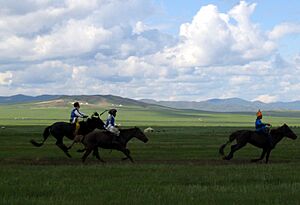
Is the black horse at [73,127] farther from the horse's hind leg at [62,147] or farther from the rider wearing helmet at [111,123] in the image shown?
the rider wearing helmet at [111,123]

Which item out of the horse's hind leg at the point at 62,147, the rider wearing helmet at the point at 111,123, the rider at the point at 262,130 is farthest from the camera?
the horse's hind leg at the point at 62,147

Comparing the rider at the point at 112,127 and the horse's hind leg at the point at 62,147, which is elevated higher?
the rider at the point at 112,127

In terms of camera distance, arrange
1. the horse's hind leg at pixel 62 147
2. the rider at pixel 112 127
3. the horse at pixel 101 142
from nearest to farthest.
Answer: the horse at pixel 101 142 → the rider at pixel 112 127 → the horse's hind leg at pixel 62 147

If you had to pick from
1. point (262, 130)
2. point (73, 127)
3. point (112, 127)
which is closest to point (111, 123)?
point (112, 127)

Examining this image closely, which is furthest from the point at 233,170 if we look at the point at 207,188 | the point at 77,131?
the point at 77,131

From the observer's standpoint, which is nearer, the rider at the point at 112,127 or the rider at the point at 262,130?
the rider at the point at 112,127

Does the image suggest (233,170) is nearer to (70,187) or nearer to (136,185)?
(136,185)

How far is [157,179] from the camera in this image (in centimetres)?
1927

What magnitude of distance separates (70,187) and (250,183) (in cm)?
554

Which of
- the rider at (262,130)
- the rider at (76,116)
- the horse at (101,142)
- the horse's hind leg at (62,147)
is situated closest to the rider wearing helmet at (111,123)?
the horse at (101,142)

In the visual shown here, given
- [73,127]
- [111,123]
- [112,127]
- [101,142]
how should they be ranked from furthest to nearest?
[73,127] → [111,123] → [112,127] → [101,142]

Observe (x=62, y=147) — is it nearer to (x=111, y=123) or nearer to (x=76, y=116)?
(x=76, y=116)

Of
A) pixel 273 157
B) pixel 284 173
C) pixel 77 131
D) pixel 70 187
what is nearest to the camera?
pixel 70 187

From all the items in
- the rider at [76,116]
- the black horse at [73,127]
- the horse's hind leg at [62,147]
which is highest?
the rider at [76,116]
